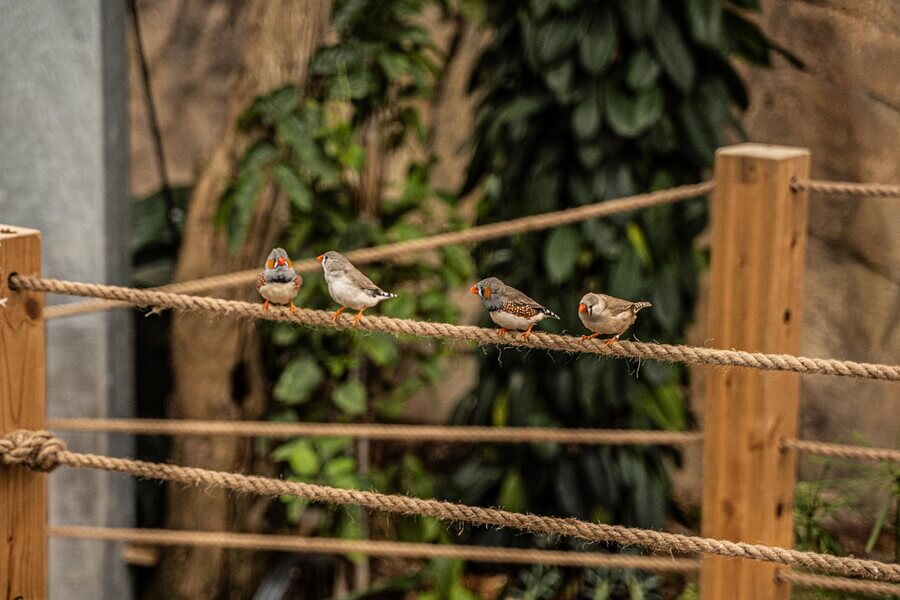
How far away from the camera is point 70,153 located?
3.13 meters

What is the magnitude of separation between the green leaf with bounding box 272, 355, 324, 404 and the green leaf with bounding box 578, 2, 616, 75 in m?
1.18

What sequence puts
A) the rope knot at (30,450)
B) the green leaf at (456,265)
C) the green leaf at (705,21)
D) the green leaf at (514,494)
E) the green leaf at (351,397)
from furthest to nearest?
the green leaf at (456,265)
the green leaf at (351,397)
the green leaf at (514,494)
the green leaf at (705,21)
the rope knot at (30,450)

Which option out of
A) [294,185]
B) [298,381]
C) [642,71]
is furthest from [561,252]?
[298,381]

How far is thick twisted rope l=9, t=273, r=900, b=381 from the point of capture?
1401 mm

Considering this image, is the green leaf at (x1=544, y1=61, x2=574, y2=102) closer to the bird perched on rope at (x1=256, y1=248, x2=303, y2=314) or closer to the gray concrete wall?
the gray concrete wall

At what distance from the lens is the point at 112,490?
10.8 ft

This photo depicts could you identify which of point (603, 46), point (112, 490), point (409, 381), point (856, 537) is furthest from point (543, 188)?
point (856, 537)

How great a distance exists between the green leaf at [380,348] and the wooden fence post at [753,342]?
1.37 m

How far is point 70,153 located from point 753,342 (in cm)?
185

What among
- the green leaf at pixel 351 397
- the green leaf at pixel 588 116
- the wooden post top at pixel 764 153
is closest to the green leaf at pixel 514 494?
the green leaf at pixel 351 397

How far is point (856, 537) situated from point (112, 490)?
2.23 m

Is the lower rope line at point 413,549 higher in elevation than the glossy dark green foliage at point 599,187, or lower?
lower

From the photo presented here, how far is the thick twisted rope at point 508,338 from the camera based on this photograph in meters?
1.40

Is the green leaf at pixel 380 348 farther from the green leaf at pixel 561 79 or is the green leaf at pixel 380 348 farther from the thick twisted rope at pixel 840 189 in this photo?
the thick twisted rope at pixel 840 189
